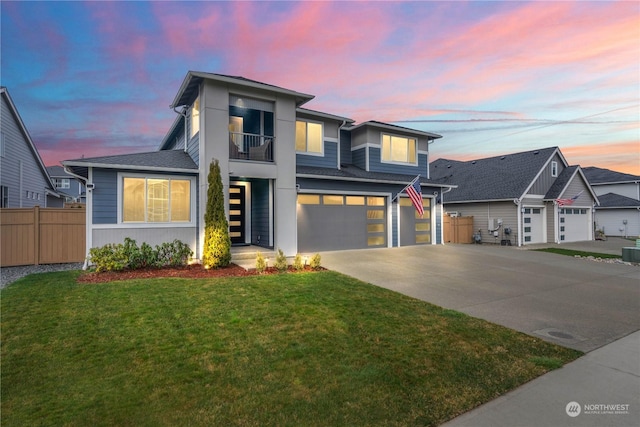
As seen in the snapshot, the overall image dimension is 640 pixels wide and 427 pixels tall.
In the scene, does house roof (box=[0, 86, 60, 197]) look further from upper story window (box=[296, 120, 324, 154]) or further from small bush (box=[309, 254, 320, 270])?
small bush (box=[309, 254, 320, 270])

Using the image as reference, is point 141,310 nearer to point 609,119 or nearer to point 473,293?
point 473,293

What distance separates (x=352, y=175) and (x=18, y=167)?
61.9ft

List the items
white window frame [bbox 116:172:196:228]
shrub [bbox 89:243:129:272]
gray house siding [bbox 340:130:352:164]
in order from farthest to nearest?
1. gray house siding [bbox 340:130:352:164]
2. white window frame [bbox 116:172:196:228]
3. shrub [bbox 89:243:129:272]

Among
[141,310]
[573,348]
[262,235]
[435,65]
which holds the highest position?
[435,65]

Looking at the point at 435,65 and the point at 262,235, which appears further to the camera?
the point at 435,65

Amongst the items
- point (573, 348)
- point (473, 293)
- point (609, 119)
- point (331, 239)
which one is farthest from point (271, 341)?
point (609, 119)

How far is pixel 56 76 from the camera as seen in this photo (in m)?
15.8

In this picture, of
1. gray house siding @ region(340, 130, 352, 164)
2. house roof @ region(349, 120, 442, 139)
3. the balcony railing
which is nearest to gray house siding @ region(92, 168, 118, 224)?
the balcony railing

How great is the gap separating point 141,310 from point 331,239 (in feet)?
31.0

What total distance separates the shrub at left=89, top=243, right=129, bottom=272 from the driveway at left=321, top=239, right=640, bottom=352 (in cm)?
617

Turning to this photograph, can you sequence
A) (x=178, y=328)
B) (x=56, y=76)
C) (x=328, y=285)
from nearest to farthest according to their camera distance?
(x=178, y=328) → (x=328, y=285) → (x=56, y=76)

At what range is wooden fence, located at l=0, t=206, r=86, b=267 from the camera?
10406 millimetres

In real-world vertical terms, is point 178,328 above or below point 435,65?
below

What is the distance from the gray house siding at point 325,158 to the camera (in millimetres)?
14867
